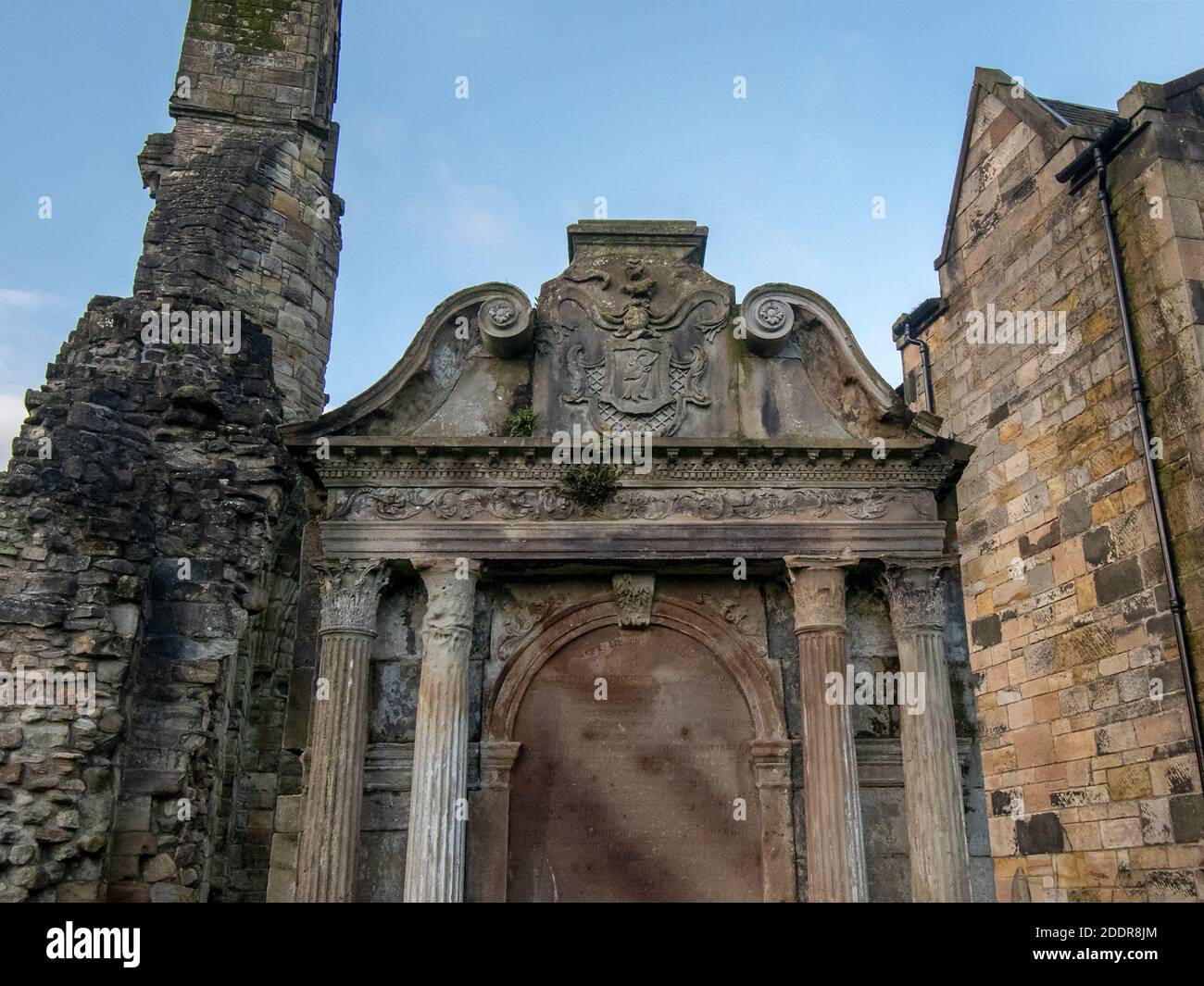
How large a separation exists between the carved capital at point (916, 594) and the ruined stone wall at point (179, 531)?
18.2ft

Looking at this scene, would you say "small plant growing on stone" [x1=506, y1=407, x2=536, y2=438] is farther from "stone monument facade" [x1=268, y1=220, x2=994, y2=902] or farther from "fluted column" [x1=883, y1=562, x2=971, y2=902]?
"fluted column" [x1=883, y1=562, x2=971, y2=902]

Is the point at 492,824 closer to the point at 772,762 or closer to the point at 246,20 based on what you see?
the point at 772,762

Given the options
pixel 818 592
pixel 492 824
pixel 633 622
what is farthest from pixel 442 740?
pixel 818 592

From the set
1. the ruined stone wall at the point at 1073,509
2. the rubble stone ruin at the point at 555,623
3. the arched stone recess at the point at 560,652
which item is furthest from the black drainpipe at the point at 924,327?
the arched stone recess at the point at 560,652

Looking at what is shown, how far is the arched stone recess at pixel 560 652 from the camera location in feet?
27.1

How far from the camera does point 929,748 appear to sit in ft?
26.5

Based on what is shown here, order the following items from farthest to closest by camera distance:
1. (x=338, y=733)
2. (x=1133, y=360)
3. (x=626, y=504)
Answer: (x=1133, y=360)
(x=626, y=504)
(x=338, y=733)

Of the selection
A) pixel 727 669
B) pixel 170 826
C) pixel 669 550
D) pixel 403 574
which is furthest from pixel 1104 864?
pixel 170 826

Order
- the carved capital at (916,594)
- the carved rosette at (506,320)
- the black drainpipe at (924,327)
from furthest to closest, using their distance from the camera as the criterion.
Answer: the black drainpipe at (924,327), the carved rosette at (506,320), the carved capital at (916,594)

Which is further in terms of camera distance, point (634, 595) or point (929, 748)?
point (634, 595)

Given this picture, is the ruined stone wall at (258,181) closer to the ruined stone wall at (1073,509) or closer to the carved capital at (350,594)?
the carved capital at (350,594)

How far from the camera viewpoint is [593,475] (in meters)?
8.58

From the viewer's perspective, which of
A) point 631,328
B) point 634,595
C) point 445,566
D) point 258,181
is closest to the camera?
point 445,566

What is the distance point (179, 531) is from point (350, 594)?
108 inches
